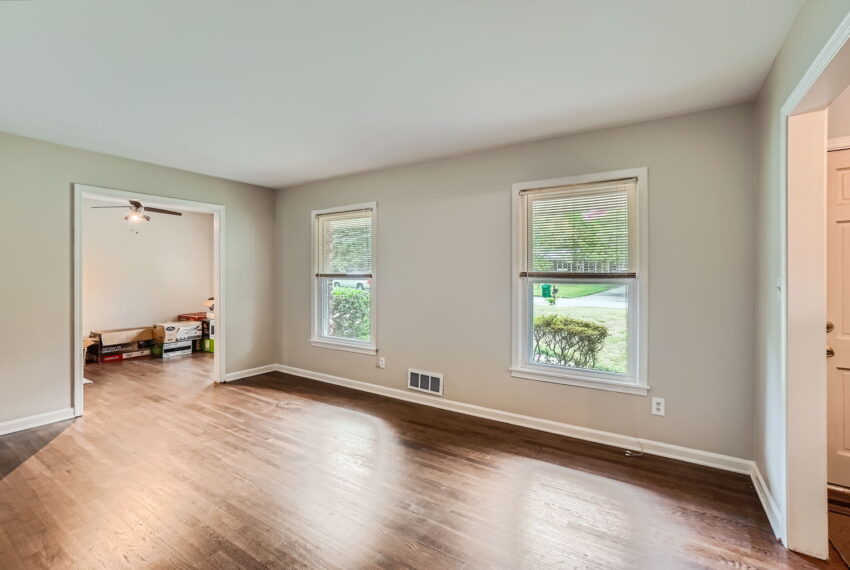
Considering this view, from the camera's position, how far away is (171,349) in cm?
668

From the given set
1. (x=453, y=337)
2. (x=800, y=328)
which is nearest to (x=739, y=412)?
(x=800, y=328)

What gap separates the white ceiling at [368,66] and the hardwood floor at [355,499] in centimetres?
252

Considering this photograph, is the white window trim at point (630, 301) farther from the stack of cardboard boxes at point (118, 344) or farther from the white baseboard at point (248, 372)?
the stack of cardboard boxes at point (118, 344)

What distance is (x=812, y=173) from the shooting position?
73.8 inches

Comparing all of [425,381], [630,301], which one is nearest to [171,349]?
[425,381]

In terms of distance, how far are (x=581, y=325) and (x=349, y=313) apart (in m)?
2.76

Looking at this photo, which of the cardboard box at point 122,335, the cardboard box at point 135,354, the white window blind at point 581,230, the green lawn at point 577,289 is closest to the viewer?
the white window blind at point 581,230

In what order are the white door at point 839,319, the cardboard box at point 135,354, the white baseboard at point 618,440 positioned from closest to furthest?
1. the white baseboard at point 618,440
2. the white door at point 839,319
3. the cardboard box at point 135,354

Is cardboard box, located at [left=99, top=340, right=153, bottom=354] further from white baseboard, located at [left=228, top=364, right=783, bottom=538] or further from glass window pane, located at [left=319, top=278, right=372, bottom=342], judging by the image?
white baseboard, located at [left=228, top=364, right=783, bottom=538]

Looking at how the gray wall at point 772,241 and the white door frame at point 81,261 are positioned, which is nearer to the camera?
the gray wall at point 772,241

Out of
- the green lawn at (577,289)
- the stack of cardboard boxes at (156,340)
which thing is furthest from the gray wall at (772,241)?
the stack of cardboard boxes at (156,340)

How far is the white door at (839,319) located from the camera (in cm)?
248

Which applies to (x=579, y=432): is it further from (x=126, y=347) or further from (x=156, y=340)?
(x=126, y=347)

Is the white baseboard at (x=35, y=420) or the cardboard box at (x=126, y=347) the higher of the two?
the cardboard box at (x=126, y=347)
